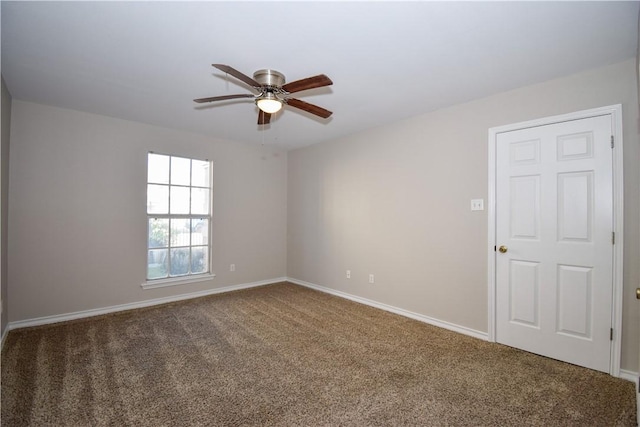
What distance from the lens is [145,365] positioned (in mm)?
2447

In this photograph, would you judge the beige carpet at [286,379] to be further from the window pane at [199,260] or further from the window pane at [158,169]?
the window pane at [158,169]

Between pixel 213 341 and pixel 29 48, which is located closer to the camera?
pixel 29 48

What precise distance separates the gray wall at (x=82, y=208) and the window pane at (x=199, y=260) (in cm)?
15

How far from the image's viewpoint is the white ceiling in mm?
1799

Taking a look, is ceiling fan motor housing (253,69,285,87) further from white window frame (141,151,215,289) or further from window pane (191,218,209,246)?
window pane (191,218,209,246)

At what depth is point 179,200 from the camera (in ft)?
14.4

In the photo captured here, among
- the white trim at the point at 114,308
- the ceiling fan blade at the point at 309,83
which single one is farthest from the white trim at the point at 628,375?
the white trim at the point at 114,308

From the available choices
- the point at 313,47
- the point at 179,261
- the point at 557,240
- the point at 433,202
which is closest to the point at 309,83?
the point at 313,47

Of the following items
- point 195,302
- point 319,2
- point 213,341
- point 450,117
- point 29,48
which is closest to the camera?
point 319,2

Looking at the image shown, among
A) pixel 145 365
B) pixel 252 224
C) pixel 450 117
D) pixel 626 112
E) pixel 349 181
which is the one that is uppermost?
pixel 450 117

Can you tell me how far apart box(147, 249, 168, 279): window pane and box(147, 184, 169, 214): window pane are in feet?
1.87

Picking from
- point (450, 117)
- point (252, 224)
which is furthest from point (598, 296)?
point (252, 224)

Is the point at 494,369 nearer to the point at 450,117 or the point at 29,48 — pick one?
the point at 450,117

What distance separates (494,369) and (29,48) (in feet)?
14.3
